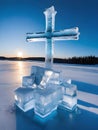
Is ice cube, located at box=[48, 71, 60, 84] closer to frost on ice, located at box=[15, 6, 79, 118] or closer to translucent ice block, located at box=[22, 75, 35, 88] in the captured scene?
frost on ice, located at box=[15, 6, 79, 118]

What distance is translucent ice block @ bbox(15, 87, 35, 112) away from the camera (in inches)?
88.1

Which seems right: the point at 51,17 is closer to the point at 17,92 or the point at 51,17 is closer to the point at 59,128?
the point at 17,92

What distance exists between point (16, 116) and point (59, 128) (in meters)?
0.64

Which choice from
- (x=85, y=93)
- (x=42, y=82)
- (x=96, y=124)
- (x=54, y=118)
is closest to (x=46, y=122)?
(x=54, y=118)

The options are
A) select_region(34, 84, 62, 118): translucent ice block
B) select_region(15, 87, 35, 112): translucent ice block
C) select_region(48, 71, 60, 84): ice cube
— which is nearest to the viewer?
select_region(34, 84, 62, 118): translucent ice block

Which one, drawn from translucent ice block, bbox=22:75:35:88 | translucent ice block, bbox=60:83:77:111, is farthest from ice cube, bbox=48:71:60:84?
translucent ice block, bbox=22:75:35:88

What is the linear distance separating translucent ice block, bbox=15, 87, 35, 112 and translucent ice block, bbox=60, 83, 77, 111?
0.50m

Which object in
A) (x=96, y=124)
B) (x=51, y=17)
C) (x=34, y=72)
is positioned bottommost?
(x=96, y=124)

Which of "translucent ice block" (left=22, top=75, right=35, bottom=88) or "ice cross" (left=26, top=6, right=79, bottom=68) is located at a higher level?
"ice cross" (left=26, top=6, right=79, bottom=68)

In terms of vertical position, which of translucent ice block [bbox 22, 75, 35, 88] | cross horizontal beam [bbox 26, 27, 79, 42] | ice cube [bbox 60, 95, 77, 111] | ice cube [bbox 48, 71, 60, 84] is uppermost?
cross horizontal beam [bbox 26, 27, 79, 42]

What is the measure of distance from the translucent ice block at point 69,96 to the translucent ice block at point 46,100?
0.12 m

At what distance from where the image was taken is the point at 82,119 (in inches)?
81.4

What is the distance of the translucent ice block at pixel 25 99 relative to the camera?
2238 mm

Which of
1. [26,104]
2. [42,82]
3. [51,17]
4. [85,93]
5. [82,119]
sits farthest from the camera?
[85,93]
